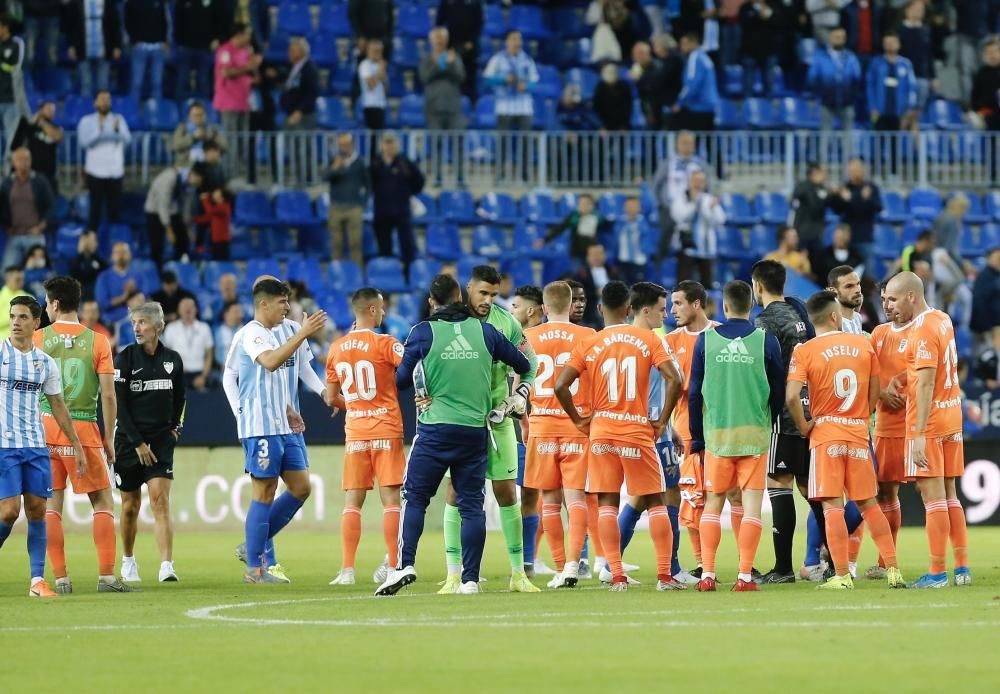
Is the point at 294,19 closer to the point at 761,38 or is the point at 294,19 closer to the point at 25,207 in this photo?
the point at 25,207

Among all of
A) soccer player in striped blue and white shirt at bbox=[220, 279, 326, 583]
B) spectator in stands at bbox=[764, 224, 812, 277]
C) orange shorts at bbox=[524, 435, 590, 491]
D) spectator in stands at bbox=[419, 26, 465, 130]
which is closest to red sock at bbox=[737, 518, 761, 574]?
orange shorts at bbox=[524, 435, 590, 491]

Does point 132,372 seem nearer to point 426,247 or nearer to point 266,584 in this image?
point 266,584

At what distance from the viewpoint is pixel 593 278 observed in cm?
2336

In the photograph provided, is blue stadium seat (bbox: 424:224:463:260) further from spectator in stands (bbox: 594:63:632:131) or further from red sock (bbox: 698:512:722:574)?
red sock (bbox: 698:512:722:574)

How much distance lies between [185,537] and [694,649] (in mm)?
12500

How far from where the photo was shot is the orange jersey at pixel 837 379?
12320 mm

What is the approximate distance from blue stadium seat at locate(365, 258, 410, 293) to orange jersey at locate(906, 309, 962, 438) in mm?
13446

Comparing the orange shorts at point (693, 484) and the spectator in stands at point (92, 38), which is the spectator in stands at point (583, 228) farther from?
the orange shorts at point (693, 484)

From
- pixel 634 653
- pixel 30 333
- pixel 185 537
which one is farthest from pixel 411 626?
pixel 185 537

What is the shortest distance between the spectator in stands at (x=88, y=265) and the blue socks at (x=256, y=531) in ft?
33.4

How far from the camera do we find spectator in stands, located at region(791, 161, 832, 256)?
2470 cm

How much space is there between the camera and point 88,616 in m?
11.1

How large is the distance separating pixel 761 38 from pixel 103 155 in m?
10.7

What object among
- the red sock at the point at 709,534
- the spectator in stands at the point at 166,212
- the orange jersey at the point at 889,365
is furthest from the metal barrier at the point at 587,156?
the red sock at the point at 709,534
